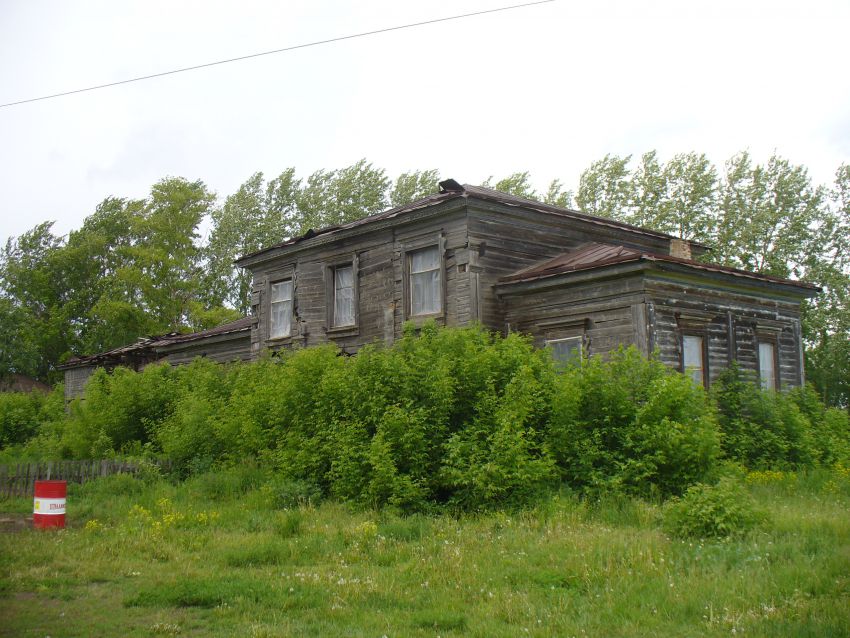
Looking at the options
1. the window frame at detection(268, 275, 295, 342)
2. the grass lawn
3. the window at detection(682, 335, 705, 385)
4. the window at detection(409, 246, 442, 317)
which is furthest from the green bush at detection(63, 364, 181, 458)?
the window at detection(682, 335, 705, 385)

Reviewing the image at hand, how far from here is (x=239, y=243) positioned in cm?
4647

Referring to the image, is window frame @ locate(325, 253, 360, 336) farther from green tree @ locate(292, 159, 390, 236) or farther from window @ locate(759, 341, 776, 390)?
green tree @ locate(292, 159, 390, 236)

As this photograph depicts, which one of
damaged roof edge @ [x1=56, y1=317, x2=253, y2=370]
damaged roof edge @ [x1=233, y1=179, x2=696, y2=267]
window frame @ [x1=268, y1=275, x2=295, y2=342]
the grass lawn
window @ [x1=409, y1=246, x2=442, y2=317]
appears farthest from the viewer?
damaged roof edge @ [x1=56, y1=317, x2=253, y2=370]

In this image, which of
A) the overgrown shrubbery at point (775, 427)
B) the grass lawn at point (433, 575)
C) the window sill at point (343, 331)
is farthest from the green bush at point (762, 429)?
the window sill at point (343, 331)

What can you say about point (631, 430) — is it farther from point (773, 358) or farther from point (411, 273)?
point (411, 273)

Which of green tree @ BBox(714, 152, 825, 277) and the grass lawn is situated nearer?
the grass lawn

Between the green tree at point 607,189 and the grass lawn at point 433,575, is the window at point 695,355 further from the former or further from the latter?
the green tree at point 607,189

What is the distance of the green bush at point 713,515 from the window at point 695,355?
807 cm

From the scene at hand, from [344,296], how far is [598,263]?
859 centimetres

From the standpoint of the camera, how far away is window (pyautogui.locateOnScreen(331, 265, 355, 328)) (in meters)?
22.4

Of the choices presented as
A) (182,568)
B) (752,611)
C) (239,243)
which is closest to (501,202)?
(182,568)

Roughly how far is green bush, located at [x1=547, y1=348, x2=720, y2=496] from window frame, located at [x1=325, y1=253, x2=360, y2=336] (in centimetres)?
1025

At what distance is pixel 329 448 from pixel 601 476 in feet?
14.9

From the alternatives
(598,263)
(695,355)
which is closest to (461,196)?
(598,263)
